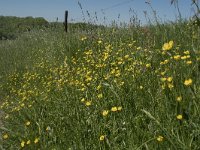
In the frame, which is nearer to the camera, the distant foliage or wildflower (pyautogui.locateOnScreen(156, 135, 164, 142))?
wildflower (pyautogui.locateOnScreen(156, 135, 164, 142))

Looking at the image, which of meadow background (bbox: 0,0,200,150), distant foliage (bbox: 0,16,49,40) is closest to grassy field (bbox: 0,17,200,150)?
meadow background (bbox: 0,0,200,150)

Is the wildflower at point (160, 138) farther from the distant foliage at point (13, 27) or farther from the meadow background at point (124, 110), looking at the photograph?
the distant foliage at point (13, 27)

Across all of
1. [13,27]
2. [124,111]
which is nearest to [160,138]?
[124,111]

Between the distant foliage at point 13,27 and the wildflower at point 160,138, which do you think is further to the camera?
the distant foliage at point 13,27

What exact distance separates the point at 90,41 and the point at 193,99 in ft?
15.8

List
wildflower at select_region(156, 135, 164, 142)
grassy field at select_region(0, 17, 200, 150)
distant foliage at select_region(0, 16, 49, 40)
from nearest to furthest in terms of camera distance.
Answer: wildflower at select_region(156, 135, 164, 142), grassy field at select_region(0, 17, 200, 150), distant foliage at select_region(0, 16, 49, 40)

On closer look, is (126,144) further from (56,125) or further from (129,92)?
(56,125)

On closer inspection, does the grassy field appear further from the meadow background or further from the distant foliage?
the distant foliage

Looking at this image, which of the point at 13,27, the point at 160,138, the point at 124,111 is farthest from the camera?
the point at 13,27

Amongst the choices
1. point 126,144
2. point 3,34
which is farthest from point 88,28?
point 3,34

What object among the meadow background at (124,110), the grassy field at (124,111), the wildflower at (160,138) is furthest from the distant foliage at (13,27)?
the wildflower at (160,138)

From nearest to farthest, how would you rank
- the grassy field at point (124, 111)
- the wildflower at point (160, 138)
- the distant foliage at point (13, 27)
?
the wildflower at point (160, 138)
the grassy field at point (124, 111)
the distant foliage at point (13, 27)

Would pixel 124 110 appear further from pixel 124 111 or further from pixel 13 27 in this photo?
pixel 13 27

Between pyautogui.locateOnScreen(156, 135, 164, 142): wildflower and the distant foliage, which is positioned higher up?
pyautogui.locateOnScreen(156, 135, 164, 142): wildflower
